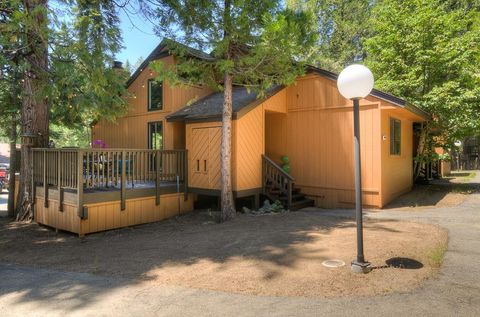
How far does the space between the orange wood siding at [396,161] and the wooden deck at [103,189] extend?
19.5 ft

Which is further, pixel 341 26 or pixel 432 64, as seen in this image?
pixel 341 26

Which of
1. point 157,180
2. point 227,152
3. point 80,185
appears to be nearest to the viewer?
point 80,185

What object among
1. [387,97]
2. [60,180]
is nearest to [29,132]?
[60,180]

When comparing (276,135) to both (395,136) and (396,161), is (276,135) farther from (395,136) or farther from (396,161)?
(396,161)

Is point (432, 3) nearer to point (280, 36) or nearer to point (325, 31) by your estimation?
point (280, 36)

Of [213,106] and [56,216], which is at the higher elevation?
[213,106]

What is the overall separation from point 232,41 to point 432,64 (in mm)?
8312

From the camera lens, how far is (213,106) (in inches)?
421

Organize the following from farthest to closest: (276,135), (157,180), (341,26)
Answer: (341,26)
(276,135)
(157,180)

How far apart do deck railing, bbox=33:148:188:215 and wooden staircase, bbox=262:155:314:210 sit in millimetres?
2447

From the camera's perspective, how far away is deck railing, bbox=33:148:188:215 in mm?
7662

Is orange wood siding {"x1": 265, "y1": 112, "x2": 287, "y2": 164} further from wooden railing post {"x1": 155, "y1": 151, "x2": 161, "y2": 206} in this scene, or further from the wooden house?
wooden railing post {"x1": 155, "y1": 151, "x2": 161, "y2": 206}

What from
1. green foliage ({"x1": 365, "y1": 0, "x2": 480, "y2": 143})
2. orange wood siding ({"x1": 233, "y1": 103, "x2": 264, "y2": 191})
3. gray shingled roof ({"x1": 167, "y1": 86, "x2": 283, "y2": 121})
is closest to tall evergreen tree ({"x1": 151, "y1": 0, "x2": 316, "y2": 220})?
orange wood siding ({"x1": 233, "y1": 103, "x2": 264, "y2": 191})

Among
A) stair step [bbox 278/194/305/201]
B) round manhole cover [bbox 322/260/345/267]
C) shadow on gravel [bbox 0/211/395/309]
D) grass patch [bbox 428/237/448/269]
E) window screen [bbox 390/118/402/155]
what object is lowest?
shadow on gravel [bbox 0/211/395/309]
